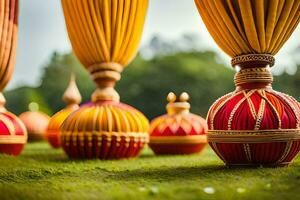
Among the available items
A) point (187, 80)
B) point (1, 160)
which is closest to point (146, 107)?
point (187, 80)

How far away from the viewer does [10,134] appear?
11.4 ft

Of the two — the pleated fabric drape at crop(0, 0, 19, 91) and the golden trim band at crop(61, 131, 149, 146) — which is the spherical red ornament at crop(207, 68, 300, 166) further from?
the pleated fabric drape at crop(0, 0, 19, 91)

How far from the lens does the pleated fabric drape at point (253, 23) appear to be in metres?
2.23

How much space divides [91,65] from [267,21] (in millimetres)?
1816

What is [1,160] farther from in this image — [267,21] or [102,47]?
[267,21]

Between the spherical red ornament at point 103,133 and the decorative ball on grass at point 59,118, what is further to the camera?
the decorative ball on grass at point 59,118

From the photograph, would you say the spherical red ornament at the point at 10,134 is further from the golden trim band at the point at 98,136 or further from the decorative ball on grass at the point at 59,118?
the decorative ball on grass at the point at 59,118

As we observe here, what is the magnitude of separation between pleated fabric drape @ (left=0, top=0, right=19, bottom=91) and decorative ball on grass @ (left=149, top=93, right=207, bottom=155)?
1427 millimetres

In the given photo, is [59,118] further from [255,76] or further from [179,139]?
[255,76]

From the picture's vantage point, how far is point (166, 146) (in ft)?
13.4

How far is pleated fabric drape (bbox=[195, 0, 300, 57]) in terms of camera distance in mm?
2230

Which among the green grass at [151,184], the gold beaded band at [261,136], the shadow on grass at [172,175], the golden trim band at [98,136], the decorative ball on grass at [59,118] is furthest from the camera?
the decorative ball on grass at [59,118]

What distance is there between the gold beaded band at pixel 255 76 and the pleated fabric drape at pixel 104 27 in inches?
58.8

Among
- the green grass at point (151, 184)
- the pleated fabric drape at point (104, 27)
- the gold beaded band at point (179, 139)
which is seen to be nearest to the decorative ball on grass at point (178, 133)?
the gold beaded band at point (179, 139)
